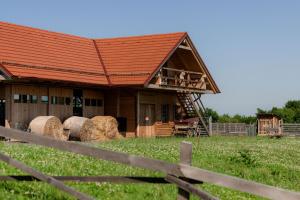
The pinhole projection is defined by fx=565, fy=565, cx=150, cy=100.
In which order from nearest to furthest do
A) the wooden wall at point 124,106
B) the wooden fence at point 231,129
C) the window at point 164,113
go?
the wooden wall at point 124,106
the window at point 164,113
the wooden fence at point 231,129

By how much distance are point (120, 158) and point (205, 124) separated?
37.9 meters

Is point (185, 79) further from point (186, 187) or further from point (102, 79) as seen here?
point (186, 187)

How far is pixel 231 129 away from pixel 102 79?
1875cm

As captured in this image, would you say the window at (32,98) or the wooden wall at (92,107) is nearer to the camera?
the window at (32,98)

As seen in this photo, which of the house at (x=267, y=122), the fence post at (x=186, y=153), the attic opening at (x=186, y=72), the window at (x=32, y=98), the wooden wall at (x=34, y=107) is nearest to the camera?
the fence post at (x=186, y=153)

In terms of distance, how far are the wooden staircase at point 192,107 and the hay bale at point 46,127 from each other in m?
15.2

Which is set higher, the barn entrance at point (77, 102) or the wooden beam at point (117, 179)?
the barn entrance at point (77, 102)

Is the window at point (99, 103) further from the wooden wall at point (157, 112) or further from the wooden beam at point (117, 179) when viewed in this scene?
the wooden beam at point (117, 179)

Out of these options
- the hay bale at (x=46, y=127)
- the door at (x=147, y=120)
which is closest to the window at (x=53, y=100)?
the hay bale at (x=46, y=127)

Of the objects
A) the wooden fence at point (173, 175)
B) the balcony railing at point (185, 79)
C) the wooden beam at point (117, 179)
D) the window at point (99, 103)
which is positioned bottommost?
the wooden beam at point (117, 179)

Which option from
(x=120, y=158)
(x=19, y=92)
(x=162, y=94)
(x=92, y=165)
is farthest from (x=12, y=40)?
(x=120, y=158)

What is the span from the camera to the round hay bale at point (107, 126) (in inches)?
1339

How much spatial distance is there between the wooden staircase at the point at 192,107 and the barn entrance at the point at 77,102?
1006 centimetres

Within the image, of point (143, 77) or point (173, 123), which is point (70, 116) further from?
point (173, 123)
